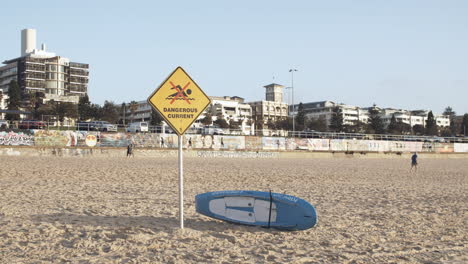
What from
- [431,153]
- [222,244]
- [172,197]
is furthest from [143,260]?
[431,153]

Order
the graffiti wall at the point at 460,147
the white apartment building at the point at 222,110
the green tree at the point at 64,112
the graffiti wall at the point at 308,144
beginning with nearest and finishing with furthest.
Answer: the graffiti wall at the point at 308,144
the graffiti wall at the point at 460,147
the green tree at the point at 64,112
the white apartment building at the point at 222,110

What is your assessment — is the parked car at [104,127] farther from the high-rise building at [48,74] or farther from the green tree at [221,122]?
the green tree at [221,122]

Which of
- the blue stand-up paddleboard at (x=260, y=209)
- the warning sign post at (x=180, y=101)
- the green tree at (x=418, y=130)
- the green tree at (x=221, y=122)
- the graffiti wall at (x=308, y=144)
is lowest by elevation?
the blue stand-up paddleboard at (x=260, y=209)

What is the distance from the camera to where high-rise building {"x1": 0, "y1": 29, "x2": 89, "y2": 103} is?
11112 cm

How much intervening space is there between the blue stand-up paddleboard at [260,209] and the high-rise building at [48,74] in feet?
347

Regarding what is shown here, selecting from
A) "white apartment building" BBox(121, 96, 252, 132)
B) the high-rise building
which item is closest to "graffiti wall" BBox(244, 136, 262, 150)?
the high-rise building

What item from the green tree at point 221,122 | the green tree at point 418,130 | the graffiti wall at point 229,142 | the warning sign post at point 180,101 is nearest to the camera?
the warning sign post at point 180,101

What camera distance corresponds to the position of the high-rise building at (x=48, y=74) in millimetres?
111125

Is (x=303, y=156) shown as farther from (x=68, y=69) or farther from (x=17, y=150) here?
(x=68, y=69)

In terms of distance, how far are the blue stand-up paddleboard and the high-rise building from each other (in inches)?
4159

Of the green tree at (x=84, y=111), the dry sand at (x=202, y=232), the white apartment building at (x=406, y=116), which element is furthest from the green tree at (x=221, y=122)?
the dry sand at (x=202, y=232)

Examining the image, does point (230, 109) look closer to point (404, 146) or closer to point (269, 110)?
point (269, 110)

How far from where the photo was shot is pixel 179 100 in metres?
7.66

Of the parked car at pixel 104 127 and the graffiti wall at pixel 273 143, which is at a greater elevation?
the parked car at pixel 104 127
